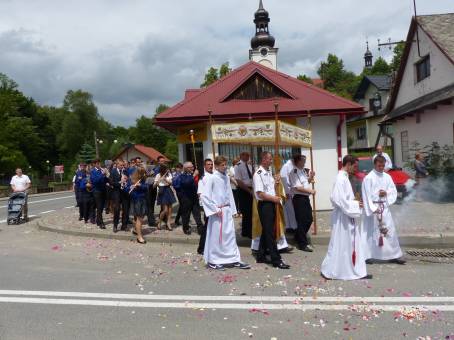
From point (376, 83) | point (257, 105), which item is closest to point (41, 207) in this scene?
point (257, 105)

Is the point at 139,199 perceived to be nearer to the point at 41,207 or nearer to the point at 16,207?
the point at 16,207

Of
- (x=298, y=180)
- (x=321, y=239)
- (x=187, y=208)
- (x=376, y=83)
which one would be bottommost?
(x=321, y=239)

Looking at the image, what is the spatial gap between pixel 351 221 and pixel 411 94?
57.5 feet

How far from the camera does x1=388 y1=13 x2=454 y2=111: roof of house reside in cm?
1823

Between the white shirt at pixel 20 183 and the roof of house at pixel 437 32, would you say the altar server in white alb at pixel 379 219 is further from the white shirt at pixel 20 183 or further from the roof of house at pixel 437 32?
the roof of house at pixel 437 32

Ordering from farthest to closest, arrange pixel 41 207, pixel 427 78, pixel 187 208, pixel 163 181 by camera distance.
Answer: pixel 41 207, pixel 427 78, pixel 163 181, pixel 187 208

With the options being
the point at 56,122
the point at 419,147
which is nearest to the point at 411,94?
the point at 419,147

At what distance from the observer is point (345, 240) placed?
6.75 metres

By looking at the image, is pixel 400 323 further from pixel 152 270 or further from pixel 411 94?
pixel 411 94

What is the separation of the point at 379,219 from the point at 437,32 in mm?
15116

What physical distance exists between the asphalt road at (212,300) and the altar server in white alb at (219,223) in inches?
12.3

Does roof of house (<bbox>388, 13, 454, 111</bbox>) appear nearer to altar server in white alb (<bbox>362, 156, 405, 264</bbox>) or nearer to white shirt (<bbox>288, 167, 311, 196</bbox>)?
white shirt (<bbox>288, 167, 311, 196</bbox>)

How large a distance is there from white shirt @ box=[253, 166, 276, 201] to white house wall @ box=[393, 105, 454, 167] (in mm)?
11763

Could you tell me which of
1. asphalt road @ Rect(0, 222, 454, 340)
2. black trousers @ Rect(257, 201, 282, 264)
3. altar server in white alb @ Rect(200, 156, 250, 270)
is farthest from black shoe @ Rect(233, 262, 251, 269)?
Answer: black trousers @ Rect(257, 201, 282, 264)
